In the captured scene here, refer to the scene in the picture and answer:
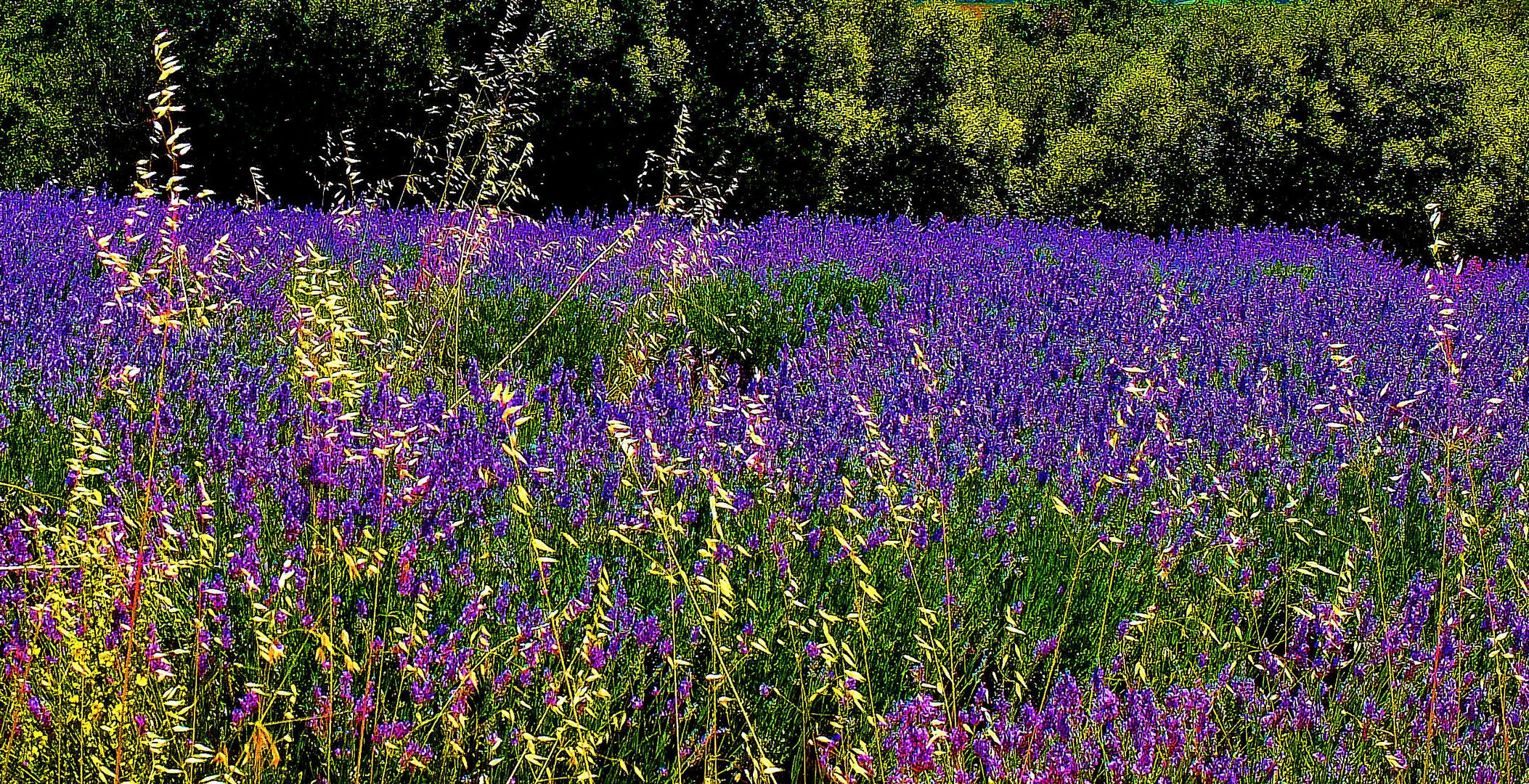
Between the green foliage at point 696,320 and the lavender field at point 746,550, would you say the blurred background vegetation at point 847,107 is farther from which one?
the lavender field at point 746,550

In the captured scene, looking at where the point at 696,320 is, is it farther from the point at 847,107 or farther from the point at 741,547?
the point at 847,107

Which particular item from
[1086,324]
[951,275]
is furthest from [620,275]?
[1086,324]

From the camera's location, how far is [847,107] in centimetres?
836

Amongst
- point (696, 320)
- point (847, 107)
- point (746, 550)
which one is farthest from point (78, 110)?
point (746, 550)

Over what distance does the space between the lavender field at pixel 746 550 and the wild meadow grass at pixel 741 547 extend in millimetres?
13

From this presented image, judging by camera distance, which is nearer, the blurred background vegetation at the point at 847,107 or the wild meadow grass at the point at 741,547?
the wild meadow grass at the point at 741,547

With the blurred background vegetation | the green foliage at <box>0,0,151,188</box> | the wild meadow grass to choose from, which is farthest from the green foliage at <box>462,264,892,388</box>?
the green foliage at <box>0,0,151,188</box>

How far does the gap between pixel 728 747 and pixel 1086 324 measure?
276 cm

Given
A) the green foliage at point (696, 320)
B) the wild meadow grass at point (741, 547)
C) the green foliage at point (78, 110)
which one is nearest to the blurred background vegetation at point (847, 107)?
the green foliage at point (78, 110)

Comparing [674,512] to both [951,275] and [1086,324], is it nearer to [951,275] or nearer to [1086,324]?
[1086,324]

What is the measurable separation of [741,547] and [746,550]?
0.66 feet

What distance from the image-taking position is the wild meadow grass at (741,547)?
1643 millimetres

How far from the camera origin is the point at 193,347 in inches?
132

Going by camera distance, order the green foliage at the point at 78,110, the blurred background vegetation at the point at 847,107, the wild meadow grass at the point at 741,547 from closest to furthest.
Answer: the wild meadow grass at the point at 741,547 < the blurred background vegetation at the point at 847,107 < the green foliage at the point at 78,110
